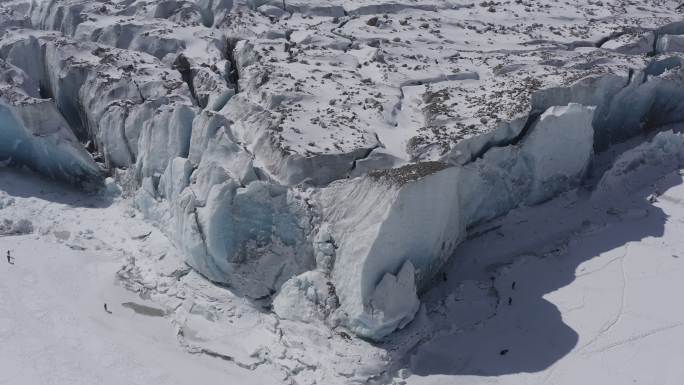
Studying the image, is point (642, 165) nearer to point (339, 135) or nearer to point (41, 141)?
point (339, 135)

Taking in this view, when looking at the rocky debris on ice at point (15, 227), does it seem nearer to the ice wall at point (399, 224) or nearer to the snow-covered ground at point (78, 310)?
the snow-covered ground at point (78, 310)

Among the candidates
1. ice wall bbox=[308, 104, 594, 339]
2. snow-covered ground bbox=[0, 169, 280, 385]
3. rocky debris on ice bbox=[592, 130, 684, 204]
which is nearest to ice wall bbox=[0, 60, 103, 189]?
snow-covered ground bbox=[0, 169, 280, 385]

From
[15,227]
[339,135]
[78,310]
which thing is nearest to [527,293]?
[339,135]

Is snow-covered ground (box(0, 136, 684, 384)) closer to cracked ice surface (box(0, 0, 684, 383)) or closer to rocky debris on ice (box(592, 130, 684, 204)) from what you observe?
cracked ice surface (box(0, 0, 684, 383))

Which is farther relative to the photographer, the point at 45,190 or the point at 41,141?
the point at 45,190

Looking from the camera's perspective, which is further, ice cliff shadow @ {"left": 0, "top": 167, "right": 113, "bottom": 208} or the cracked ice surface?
ice cliff shadow @ {"left": 0, "top": 167, "right": 113, "bottom": 208}
